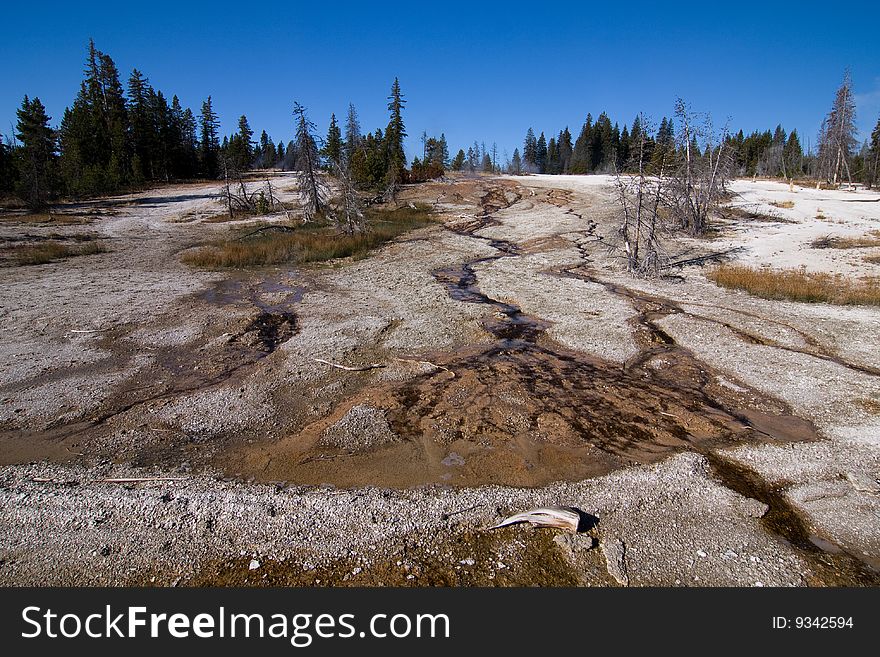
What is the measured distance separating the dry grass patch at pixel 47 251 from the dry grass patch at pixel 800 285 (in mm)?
21966

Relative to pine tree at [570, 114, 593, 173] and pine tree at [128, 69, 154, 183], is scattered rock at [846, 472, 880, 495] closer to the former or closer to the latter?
pine tree at [128, 69, 154, 183]

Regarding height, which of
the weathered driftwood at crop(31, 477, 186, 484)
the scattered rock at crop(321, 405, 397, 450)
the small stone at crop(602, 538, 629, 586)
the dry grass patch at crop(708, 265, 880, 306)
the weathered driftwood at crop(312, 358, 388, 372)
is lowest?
the small stone at crop(602, 538, 629, 586)

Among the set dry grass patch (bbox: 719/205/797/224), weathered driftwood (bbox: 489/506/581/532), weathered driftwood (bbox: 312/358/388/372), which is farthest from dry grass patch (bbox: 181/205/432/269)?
dry grass patch (bbox: 719/205/797/224)

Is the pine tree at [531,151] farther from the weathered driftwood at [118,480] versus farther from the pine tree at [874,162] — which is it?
the weathered driftwood at [118,480]

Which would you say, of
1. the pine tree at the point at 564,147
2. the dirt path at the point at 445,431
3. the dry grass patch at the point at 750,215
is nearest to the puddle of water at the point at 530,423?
the dirt path at the point at 445,431

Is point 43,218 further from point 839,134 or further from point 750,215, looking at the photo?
point 839,134

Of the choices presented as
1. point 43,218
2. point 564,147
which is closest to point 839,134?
point 564,147

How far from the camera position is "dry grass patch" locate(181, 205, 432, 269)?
17484 mm

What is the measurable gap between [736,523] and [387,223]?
965 inches

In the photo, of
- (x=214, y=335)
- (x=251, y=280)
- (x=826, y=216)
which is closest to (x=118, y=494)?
(x=214, y=335)

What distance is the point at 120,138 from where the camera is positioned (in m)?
43.6

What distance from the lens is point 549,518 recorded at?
4.15 meters

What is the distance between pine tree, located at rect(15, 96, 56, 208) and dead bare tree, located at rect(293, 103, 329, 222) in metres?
16.9

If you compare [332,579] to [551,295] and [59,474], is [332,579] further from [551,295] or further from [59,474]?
[551,295]
